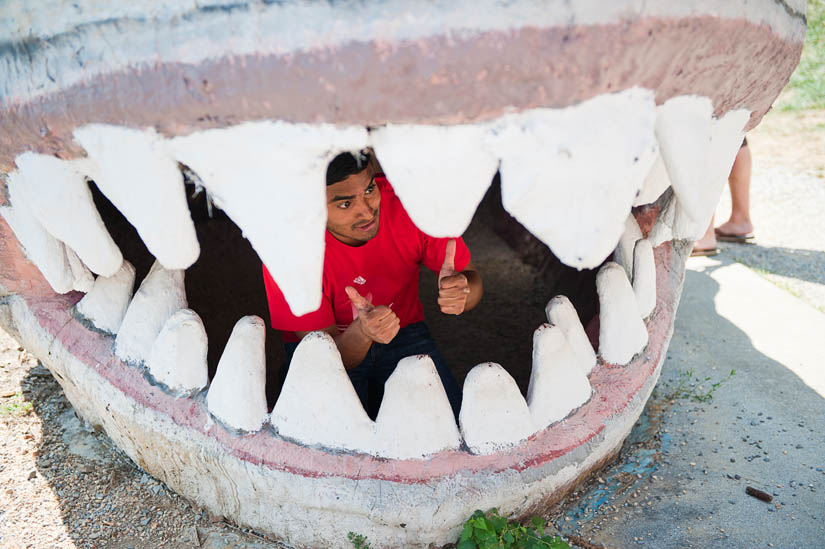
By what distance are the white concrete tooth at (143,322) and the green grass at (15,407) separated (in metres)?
0.54

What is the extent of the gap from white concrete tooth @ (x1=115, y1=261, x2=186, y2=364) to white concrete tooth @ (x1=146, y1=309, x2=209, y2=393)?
0.13 feet

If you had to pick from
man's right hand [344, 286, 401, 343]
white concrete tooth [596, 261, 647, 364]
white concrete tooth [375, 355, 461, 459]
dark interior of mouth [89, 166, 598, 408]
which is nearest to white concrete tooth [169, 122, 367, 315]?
white concrete tooth [375, 355, 461, 459]

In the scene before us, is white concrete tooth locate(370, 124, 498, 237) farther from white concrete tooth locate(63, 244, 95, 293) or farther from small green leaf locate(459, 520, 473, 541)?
white concrete tooth locate(63, 244, 95, 293)

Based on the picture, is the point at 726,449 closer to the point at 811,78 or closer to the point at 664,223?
the point at 664,223

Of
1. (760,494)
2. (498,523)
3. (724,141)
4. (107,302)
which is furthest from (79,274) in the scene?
(760,494)

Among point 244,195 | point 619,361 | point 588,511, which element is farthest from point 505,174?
point 588,511

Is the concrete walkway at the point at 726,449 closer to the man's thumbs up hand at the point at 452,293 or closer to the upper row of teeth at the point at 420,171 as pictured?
the man's thumbs up hand at the point at 452,293

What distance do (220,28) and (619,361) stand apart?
0.94 m

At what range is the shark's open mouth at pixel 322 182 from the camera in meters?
0.77

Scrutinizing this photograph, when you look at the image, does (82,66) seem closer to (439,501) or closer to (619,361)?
(439,501)

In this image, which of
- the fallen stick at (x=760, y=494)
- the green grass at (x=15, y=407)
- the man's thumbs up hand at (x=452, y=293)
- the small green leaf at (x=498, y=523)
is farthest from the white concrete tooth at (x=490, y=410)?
the green grass at (x=15, y=407)

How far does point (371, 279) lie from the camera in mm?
1654

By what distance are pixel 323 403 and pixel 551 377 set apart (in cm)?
40

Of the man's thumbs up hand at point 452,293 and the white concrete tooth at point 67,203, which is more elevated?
the white concrete tooth at point 67,203
